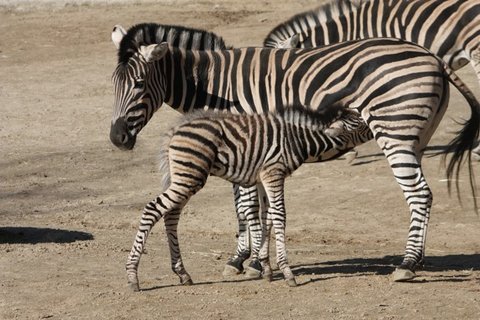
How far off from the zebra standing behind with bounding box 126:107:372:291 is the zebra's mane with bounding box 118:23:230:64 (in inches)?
44.7

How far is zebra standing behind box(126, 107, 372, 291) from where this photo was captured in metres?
9.33

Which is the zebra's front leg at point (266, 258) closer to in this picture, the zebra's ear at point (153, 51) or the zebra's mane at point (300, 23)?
the zebra's ear at point (153, 51)

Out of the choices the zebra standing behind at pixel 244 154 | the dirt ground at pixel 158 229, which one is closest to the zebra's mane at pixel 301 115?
the zebra standing behind at pixel 244 154

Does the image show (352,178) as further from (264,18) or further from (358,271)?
(264,18)

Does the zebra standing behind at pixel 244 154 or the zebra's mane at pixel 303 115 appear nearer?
the zebra standing behind at pixel 244 154

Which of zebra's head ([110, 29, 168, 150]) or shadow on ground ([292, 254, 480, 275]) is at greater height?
zebra's head ([110, 29, 168, 150])

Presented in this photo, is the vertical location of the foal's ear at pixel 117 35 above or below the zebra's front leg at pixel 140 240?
above

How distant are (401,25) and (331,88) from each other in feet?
11.7

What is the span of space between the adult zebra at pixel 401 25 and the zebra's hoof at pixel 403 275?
3.41 metres

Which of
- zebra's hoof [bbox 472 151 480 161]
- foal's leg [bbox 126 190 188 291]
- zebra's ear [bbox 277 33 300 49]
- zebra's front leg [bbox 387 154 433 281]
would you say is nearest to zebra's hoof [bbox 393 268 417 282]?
zebra's front leg [bbox 387 154 433 281]

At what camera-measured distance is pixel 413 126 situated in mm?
9695

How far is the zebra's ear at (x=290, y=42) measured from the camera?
11852 millimetres

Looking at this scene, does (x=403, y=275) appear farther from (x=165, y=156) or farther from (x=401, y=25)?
(x=401, y=25)

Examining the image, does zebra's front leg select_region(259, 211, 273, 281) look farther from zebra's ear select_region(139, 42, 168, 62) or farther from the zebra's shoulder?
zebra's ear select_region(139, 42, 168, 62)
